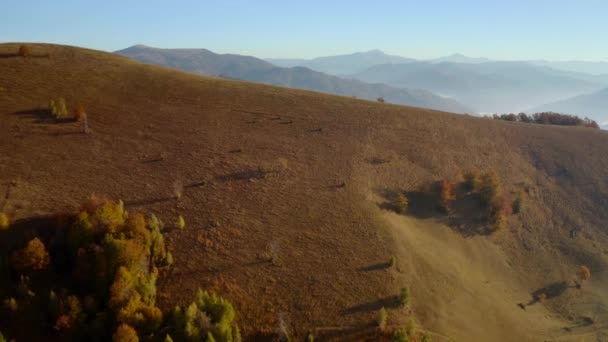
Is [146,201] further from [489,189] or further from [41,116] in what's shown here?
[489,189]

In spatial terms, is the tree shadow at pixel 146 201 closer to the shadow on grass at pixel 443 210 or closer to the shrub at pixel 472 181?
the shadow on grass at pixel 443 210

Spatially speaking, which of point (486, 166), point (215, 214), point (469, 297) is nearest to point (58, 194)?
point (215, 214)

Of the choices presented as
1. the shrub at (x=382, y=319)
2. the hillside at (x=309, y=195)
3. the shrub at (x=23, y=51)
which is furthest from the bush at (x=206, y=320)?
the shrub at (x=23, y=51)

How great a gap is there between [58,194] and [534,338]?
39.0m

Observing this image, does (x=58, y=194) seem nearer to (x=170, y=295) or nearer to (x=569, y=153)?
(x=170, y=295)

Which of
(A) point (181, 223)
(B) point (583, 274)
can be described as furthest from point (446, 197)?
(A) point (181, 223)

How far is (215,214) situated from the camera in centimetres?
2927

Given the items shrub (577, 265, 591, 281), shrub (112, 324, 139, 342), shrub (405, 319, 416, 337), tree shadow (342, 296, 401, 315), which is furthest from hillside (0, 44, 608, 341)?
shrub (112, 324, 139, 342)

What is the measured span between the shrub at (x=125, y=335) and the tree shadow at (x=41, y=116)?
28.0 metres

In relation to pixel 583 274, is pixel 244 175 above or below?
above

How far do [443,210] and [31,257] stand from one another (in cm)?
3611

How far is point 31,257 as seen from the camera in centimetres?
2064

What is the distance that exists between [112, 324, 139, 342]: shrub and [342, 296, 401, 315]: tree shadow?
12.8 m

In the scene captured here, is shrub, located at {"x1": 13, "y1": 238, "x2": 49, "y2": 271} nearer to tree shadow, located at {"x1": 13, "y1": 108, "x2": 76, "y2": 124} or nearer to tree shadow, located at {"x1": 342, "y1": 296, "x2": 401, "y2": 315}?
tree shadow, located at {"x1": 342, "y1": 296, "x2": 401, "y2": 315}
